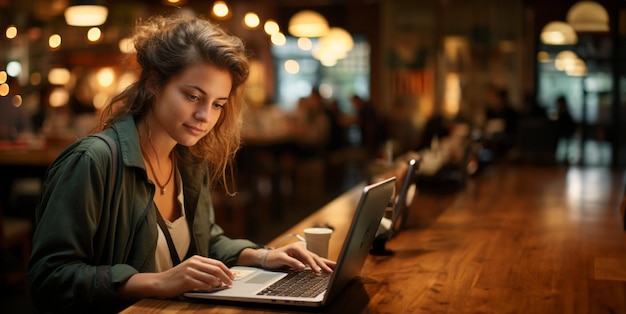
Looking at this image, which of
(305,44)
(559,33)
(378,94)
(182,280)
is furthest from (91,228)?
(305,44)

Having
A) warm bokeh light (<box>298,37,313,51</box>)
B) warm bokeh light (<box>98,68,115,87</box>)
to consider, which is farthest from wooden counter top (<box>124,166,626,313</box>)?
warm bokeh light (<box>298,37,313,51</box>)

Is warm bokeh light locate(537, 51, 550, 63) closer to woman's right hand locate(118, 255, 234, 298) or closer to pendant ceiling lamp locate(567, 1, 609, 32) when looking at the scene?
pendant ceiling lamp locate(567, 1, 609, 32)

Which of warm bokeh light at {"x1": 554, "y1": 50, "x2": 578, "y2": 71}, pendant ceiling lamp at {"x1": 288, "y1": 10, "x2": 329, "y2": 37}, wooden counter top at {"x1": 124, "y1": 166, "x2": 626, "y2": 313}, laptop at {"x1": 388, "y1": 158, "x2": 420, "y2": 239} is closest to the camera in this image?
wooden counter top at {"x1": 124, "y1": 166, "x2": 626, "y2": 313}

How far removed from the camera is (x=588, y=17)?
5.92 m

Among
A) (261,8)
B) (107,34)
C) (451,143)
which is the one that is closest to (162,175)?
(451,143)

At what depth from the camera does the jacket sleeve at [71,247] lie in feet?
6.28

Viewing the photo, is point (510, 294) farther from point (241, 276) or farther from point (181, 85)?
point (181, 85)

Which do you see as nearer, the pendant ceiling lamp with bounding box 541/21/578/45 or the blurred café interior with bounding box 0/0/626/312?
the blurred café interior with bounding box 0/0/626/312

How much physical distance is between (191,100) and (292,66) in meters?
19.4

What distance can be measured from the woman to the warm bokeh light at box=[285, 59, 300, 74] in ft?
61.9

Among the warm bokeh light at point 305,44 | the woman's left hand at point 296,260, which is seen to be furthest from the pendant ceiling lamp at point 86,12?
the warm bokeh light at point 305,44

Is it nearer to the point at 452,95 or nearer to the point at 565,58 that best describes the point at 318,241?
the point at 565,58

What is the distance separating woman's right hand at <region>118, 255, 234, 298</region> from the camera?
1847 mm

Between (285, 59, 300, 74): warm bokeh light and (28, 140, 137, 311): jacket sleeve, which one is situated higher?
(28, 140, 137, 311): jacket sleeve
